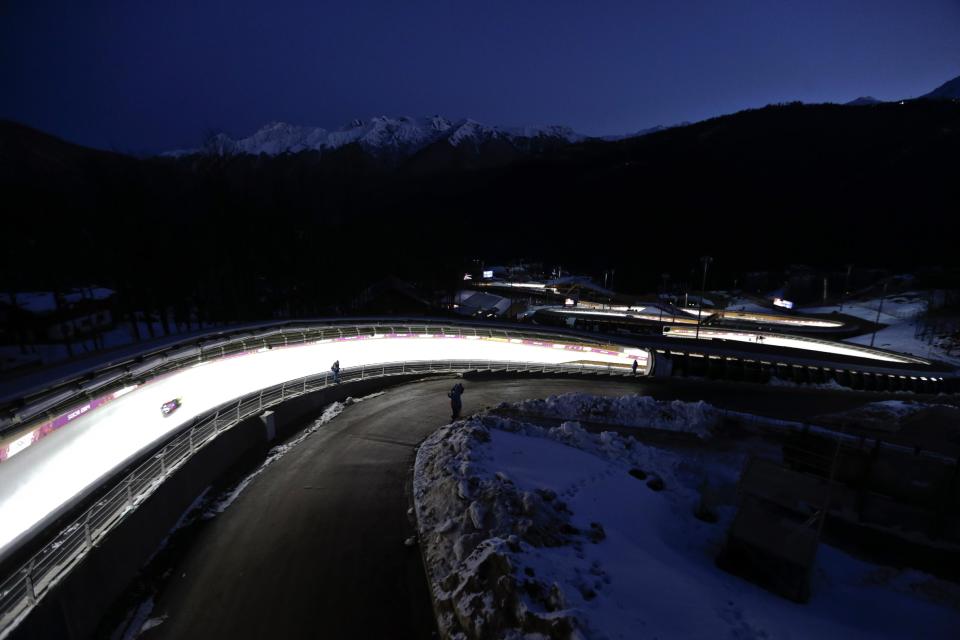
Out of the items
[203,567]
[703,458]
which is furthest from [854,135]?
[203,567]

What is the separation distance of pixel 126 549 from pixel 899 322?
86997 millimetres

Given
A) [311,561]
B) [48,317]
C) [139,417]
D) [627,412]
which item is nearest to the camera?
[311,561]

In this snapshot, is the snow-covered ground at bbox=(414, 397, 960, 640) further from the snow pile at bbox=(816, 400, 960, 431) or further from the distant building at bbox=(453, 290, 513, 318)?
the distant building at bbox=(453, 290, 513, 318)

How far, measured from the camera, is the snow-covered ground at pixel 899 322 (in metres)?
47.2

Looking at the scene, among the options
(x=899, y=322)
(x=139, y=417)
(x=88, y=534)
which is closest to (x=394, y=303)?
(x=139, y=417)

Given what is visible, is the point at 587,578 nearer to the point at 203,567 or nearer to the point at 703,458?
the point at 203,567

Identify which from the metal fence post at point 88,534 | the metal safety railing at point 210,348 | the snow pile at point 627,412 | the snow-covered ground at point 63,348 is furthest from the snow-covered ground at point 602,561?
the snow-covered ground at point 63,348

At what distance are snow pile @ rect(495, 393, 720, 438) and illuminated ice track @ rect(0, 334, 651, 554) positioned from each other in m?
9.06

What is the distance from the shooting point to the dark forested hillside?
104 ft

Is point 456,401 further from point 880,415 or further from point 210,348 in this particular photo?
point 880,415

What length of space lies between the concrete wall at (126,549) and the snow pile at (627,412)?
10.0m

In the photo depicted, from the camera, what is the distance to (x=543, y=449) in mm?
12211

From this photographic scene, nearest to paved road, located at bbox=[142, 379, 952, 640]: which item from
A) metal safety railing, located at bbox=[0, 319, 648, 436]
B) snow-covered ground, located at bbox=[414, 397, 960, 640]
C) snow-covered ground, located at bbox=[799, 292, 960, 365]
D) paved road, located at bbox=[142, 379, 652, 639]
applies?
paved road, located at bbox=[142, 379, 652, 639]

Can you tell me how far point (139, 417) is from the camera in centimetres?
1134
